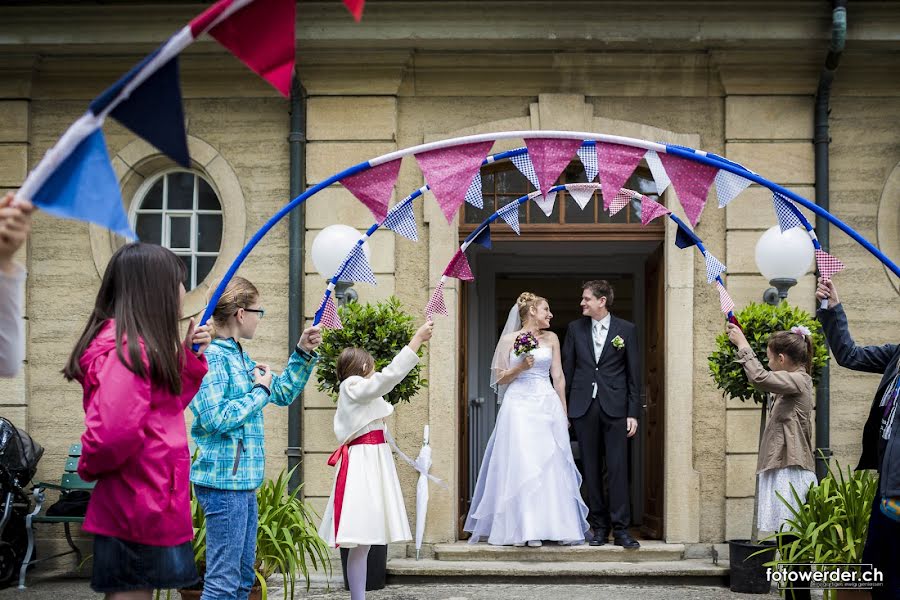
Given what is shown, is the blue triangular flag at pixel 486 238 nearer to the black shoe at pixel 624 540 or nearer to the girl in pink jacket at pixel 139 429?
the black shoe at pixel 624 540

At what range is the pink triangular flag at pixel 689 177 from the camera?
17.2ft

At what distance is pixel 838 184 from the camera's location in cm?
895

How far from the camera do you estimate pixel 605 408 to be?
888cm

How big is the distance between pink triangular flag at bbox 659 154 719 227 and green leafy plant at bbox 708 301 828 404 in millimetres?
2719

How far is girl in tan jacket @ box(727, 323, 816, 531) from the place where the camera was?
23.6 feet

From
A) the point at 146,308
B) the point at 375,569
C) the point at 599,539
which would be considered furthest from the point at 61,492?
the point at 146,308

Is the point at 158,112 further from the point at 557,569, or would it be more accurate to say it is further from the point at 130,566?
the point at 557,569

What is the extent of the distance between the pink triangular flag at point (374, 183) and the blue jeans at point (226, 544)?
1612mm

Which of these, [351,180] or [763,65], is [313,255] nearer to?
[351,180]

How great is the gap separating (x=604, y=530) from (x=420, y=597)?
189 centimetres

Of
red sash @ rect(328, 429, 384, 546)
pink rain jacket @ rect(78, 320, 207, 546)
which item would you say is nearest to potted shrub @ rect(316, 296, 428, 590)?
red sash @ rect(328, 429, 384, 546)

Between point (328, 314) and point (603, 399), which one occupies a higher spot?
point (328, 314)

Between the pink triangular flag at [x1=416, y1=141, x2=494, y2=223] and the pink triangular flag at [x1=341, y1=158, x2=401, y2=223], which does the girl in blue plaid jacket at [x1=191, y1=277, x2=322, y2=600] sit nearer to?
the pink triangular flag at [x1=341, y1=158, x2=401, y2=223]

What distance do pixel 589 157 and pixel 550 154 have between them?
275mm
